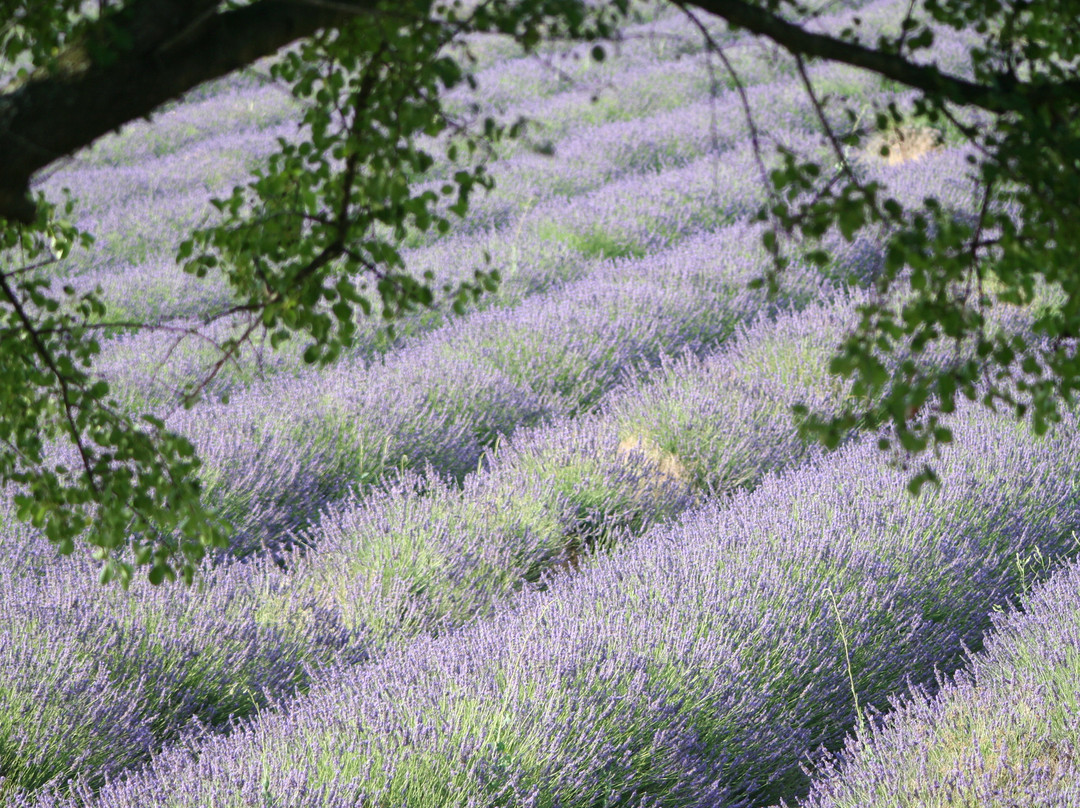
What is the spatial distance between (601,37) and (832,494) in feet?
7.54

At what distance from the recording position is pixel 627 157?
8.29m

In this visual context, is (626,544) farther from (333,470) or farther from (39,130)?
(39,130)

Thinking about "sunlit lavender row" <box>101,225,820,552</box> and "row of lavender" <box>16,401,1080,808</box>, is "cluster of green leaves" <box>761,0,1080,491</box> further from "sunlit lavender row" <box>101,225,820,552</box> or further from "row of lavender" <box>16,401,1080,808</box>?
"sunlit lavender row" <box>101,225,820,552</box>

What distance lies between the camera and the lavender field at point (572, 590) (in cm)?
213

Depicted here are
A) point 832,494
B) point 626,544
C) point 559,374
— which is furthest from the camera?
point 559,374

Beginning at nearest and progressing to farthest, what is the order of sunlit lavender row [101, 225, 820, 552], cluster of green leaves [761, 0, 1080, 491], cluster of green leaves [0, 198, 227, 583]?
cluster of green leaves [761, 0, 1080, 491] < cluster of green leaves [0, 198, 227, 583] < sunlit lavender row [101, 225, 820, 552]

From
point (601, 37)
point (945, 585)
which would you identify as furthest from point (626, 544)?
point (601, 37)

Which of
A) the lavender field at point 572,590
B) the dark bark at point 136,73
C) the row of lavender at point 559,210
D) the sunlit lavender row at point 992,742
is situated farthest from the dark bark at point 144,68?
the row of lavender at point 559,210

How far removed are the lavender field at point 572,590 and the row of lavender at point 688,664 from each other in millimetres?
11

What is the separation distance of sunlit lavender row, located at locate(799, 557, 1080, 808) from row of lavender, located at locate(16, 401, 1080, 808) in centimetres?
23

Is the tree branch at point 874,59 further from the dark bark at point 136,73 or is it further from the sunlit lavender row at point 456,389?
the sunlit lavender row at point 456,389

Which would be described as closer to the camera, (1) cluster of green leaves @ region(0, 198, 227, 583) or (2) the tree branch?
(2) the tree branch

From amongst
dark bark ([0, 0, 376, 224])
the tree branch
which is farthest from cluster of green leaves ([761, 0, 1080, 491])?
dark bark ([0, 0, 376, 224])

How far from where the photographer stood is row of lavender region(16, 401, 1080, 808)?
2.08 m
